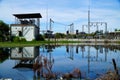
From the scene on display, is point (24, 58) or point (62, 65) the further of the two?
point (24, 58)

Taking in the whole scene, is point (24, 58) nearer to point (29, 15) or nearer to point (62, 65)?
point (62, 65)

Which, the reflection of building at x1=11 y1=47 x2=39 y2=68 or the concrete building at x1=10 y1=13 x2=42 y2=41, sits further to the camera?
the concrete building at x1=10 y1=13 x2=42 y2=41

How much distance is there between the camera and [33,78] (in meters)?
11.5

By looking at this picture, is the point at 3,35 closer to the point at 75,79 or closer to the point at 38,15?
the point at 38,15

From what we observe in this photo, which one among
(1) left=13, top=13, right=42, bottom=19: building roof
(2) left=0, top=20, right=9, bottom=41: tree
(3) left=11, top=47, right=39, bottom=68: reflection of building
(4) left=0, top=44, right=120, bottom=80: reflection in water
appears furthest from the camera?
(2) left=0, top=20, right=9, bottom=41: tree

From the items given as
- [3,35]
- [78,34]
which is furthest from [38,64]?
[78,34]

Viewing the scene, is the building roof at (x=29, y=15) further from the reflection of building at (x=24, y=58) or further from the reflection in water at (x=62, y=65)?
the reflection in water at (x=62, y=65)

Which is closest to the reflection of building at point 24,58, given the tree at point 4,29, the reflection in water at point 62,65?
the reflection in water at point 62,65

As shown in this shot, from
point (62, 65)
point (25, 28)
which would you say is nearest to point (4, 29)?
point (25, 28)

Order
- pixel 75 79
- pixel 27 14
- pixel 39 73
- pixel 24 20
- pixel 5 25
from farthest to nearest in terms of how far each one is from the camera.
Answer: pixel 5 25
pixel 24 20
pixel 27 14
pixel 39 73
pixel 75 79

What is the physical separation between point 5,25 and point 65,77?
2124 inches

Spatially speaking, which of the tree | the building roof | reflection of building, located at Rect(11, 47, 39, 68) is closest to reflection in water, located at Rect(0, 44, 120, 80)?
reflection of building, located at Rect(11, 47, 39, 68)

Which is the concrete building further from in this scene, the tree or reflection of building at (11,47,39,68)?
reflection of building at (11,47,39,68)

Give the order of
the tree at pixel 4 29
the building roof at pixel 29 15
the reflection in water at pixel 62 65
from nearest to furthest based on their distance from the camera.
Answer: the reflection in water at pixel 62 65
the building roof at pixel 29 15
the tree at pixel 4 29
